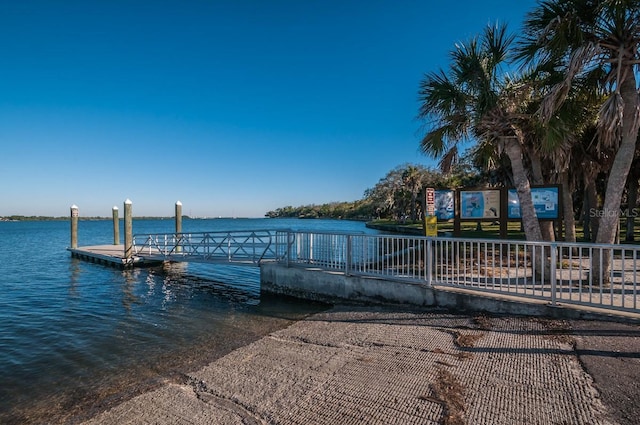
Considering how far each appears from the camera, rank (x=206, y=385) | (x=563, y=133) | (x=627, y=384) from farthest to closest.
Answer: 1. (x=563, y=133)
2. (x=206, y=385)
3. (x=627, y=384)

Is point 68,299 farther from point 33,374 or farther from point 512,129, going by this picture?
point 512,129

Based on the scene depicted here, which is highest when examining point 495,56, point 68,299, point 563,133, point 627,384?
point 495,56

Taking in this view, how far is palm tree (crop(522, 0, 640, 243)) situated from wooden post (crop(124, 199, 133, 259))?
59.8ft

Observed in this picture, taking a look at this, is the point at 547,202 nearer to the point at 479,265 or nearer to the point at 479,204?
the point at 479,204

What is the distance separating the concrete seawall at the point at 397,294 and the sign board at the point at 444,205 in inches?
183

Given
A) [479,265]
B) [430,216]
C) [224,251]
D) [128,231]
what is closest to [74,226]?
[128,231]

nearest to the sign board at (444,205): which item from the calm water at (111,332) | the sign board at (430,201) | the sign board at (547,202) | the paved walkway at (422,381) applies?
the sign board at (430,201)

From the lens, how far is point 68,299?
11266 millimetres

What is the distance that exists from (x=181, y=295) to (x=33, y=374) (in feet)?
18.4

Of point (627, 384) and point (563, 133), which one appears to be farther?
point (563, 133)

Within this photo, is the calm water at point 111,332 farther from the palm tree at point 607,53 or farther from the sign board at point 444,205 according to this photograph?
the palm tree at point 607,53

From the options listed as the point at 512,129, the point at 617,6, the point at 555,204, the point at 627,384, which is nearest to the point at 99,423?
the point at 627,384

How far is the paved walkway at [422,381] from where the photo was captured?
3172 millimetres

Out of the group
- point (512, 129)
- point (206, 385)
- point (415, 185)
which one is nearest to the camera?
point (206, 385)
